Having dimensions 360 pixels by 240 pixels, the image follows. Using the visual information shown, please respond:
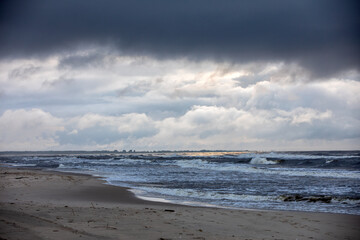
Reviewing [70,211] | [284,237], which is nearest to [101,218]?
[70,211]

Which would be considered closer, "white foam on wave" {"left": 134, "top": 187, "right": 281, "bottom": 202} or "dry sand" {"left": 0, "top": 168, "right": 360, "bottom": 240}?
"dry sand" {"left": 0, "top": 168, "right": 360, "bottom": 240}

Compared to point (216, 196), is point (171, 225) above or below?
above

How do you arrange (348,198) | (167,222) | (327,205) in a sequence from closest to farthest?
(167,222)
(327,205)
(348,198)

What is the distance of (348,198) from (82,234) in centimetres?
1169

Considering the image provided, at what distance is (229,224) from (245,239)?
5.12 feet

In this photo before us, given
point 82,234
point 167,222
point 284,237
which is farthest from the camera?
point 167,222

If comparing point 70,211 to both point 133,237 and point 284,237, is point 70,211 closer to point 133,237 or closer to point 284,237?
point 133,237

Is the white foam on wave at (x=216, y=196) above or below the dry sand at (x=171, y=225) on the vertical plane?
below

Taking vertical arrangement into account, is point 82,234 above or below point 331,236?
above

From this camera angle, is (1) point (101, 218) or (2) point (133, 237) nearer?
(2) point (133, 237)

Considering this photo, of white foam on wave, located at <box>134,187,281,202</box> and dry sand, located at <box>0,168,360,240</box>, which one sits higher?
dry sand, located at <box>0,168,360,240</box>

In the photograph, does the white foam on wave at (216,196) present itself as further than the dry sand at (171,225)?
Yes

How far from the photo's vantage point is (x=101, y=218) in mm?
7660

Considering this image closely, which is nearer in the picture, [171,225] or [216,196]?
[171,225]
